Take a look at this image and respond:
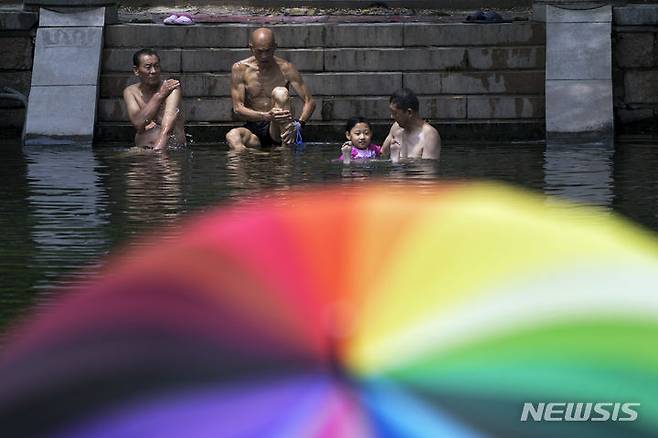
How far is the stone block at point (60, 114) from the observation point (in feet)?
53.2

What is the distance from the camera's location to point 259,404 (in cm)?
147

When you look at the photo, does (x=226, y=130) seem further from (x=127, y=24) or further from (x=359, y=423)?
(x=359, y=423)

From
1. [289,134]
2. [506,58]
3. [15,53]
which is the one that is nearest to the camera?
[289,134]

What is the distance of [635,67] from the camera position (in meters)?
16.8

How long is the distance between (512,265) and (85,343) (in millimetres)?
498

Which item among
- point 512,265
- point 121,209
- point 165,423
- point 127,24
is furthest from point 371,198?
point 127,24

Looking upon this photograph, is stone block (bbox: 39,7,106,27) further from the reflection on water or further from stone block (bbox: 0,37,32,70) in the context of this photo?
the reflection on water

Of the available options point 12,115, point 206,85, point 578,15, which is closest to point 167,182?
point 206,85

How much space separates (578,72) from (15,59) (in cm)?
663

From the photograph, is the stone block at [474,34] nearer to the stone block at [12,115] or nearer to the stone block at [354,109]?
the stone block at [354,109]

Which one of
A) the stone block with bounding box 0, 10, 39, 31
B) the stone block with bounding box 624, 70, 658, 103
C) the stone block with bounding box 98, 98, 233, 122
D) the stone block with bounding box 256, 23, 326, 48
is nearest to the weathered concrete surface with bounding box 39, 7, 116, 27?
the stone block with bounding box 0, 10, 39, 31

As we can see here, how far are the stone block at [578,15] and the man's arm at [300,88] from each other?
3.39 metres

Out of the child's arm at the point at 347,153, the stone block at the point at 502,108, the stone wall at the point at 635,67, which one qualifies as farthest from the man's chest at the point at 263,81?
the stone wall at the point at 635,67

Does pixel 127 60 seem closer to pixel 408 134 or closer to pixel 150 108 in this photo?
pixel 150 108
